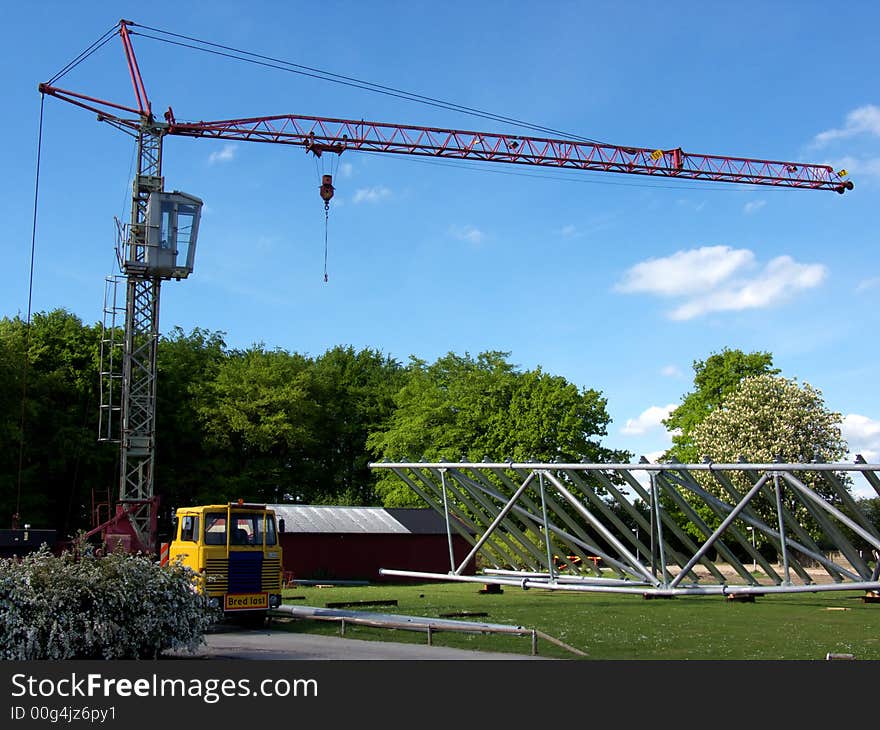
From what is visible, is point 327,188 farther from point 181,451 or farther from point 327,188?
point 181,451

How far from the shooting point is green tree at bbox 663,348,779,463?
224 feet

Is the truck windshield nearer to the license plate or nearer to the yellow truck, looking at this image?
the yellow truck

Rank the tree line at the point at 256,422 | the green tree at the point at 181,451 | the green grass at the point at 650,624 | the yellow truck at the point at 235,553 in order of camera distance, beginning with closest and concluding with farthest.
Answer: the green grass at the point at 650,624 < the yellow truck at the point at 235,553 < the tree line at the point at 256,422 < the green tree at the point at 181,451

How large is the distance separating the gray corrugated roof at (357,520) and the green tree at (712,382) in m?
20.2

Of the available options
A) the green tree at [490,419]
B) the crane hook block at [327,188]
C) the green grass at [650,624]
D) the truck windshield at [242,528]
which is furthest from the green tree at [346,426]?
the truck windshield at [242,528]

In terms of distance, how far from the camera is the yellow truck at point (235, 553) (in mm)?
23203

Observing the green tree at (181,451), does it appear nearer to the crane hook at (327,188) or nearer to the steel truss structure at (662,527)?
the crane hook at (327,188)

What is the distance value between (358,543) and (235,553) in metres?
29.4

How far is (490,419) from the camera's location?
62469mm

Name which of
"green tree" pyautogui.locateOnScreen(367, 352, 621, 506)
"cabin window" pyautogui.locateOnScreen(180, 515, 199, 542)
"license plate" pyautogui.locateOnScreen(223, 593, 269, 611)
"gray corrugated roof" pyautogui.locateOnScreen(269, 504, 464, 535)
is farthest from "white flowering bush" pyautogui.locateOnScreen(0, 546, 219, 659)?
"green tree" pyautogui.locateOnScreen(367, 352, 621, 506)

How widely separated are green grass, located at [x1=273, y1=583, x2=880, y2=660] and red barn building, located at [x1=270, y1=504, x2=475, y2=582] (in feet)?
37.0

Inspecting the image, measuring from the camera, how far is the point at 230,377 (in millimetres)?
69500
